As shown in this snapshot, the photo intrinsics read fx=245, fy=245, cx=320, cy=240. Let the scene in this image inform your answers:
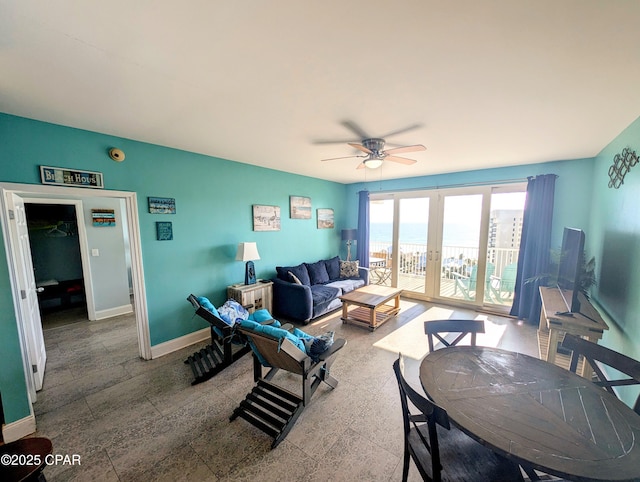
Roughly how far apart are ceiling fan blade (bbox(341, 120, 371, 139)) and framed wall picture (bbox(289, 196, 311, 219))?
91.6 inches

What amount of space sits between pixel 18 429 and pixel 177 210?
2290 mm

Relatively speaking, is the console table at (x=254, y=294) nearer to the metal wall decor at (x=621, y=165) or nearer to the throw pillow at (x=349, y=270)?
the throw pillow at (x=349, y=270)

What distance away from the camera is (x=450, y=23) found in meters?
1.17

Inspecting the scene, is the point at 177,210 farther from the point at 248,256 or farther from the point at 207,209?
the point at 248,256

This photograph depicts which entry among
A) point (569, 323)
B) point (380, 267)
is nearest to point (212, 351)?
point (569, 323)

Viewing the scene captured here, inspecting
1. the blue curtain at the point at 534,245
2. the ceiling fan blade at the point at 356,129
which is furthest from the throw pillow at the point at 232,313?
the blue curtain at the point at 534,245

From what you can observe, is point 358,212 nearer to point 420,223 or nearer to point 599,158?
point 420,223

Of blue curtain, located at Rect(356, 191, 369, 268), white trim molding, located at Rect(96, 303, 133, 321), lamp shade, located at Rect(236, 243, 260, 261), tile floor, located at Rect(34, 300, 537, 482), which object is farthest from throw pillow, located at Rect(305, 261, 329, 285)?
white trim molding, located at Rect(96, 303, 133, 321)

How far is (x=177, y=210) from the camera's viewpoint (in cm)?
315

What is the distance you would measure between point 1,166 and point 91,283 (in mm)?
2809

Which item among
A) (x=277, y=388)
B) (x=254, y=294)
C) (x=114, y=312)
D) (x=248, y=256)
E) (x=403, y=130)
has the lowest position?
(x=114, y=312)

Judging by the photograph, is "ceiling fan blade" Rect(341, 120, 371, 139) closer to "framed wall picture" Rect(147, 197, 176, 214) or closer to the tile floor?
"framed wall picture" Rect(147, 197, 176, 214)

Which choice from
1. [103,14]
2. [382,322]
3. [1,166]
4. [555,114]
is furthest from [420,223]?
[1,166]

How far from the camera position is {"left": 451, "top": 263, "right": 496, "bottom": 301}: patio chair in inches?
181
